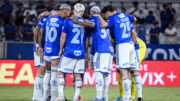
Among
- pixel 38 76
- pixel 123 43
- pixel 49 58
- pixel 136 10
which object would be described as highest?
pixel 136 10

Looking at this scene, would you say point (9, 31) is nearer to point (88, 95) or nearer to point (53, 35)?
point (88, 95)

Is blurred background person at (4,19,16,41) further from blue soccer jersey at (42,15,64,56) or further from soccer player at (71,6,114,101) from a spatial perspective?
soccer player at (71,6,114,101)

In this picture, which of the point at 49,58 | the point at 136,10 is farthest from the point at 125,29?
the point at 136,10

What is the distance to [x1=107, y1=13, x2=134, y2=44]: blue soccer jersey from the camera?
578 centimetres

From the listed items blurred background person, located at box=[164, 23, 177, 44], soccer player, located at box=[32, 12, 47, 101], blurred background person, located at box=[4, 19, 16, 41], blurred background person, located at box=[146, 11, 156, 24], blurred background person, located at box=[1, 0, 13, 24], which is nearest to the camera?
soccer player, located at box=[32, 12, 47, 101]

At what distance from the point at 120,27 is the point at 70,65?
141 centimetres

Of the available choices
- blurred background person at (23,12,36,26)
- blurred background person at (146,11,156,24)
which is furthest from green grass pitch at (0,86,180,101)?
blurred background person at (146,11,156,24)

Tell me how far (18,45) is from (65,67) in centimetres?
744

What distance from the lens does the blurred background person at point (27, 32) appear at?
43.3 feet

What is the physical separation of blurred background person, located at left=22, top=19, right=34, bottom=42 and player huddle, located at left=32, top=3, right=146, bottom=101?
729 centimetres

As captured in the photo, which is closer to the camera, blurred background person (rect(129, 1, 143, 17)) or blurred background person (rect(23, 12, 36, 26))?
blurred background person (rect(23, 12, 36, 26))

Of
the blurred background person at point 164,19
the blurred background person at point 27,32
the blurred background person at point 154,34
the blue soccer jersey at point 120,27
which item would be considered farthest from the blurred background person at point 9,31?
the blue soccer jersey at point 120,27

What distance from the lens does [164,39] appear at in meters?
14.4

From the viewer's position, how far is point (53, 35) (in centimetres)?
580
